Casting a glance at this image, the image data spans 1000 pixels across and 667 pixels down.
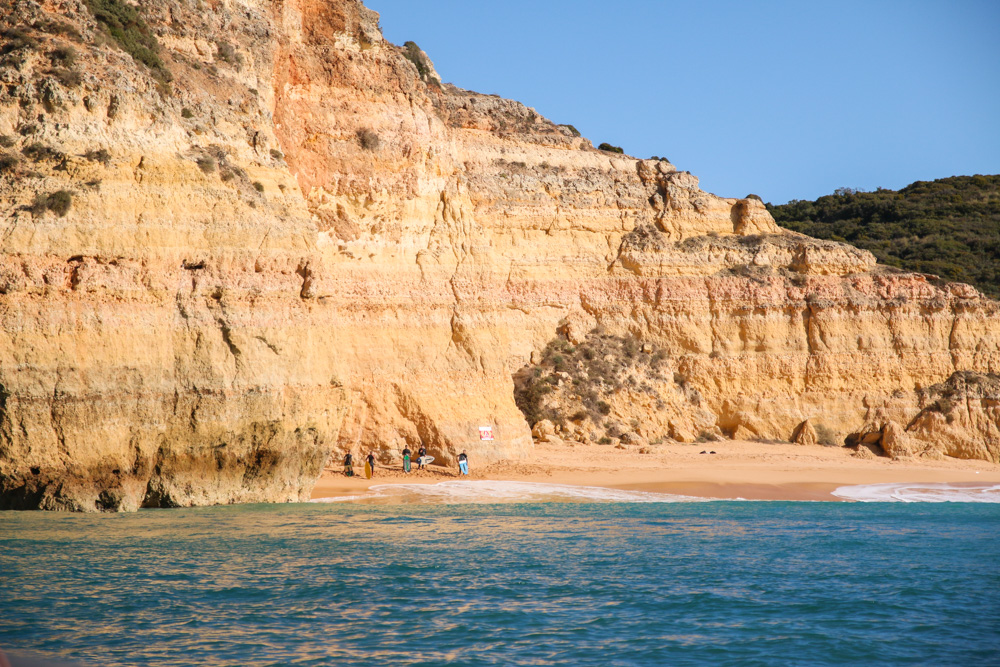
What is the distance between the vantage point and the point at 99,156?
54.1 ft

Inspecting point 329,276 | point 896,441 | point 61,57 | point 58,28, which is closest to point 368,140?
point 329,276

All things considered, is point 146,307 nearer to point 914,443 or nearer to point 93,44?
point 93,44

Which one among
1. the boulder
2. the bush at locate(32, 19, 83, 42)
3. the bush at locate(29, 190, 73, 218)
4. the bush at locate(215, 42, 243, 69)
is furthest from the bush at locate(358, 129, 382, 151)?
the boulder

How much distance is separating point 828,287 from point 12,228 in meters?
26.5

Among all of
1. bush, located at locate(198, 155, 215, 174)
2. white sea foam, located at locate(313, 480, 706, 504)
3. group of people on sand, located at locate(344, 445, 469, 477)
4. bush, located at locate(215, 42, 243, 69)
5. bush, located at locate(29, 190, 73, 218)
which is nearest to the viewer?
bush, located at locate(29, 190, 73, 218)

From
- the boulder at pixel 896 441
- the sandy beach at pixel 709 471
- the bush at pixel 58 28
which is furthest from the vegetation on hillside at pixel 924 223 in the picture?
the bush at pixel 58 28

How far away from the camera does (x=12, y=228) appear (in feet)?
50.4

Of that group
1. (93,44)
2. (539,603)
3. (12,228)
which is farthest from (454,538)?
(93,44)

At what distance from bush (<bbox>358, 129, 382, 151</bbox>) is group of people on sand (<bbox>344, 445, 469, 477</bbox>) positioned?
8476 mm

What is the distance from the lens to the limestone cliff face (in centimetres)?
1582

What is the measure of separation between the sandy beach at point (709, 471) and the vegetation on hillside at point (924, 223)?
13396 mm

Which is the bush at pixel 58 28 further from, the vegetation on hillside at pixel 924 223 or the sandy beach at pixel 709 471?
the vegetation on hillside at pixel 924 223

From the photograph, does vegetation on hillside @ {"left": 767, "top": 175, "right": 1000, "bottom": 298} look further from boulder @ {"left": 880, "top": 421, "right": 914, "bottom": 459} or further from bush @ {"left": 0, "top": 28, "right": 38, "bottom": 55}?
bush @ {"left": 0, "top": 28, "right": 38, "bottom": 55}

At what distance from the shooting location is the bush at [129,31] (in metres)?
18.7
